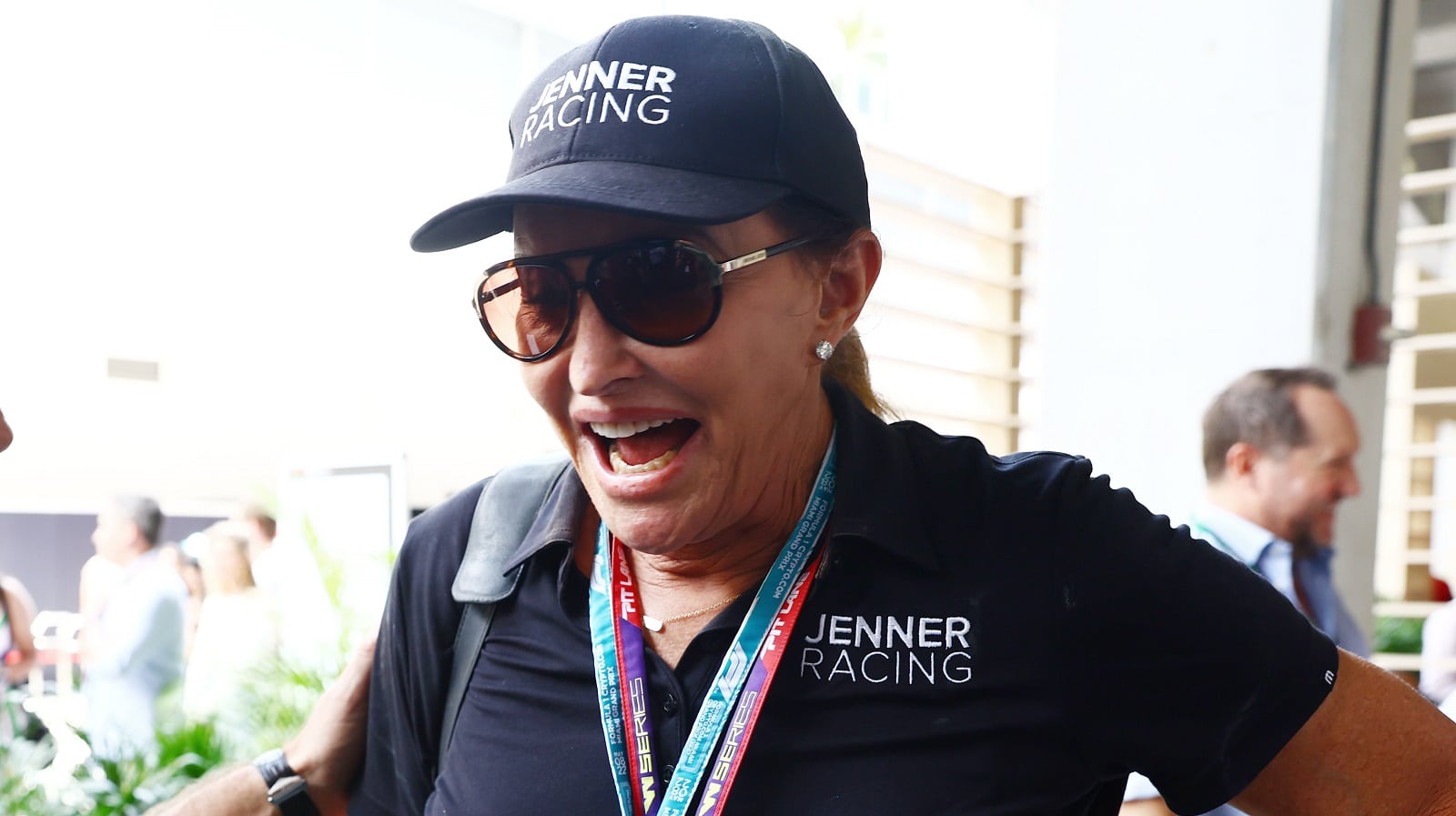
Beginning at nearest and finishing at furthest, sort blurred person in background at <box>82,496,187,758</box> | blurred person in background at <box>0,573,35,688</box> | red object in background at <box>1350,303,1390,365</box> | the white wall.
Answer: the white wall
red object in background at <box>1350,303,1390,365</box>
blurred person in background at <box>82,496,187,758</box>
blurred person in background at <box>0,573,35,688</box>

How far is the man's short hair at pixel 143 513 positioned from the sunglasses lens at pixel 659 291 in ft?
22.2

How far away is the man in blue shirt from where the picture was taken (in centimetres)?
349

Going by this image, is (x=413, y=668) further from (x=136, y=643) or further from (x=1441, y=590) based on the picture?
(x=1441, y=590)

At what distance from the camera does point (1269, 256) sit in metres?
3.90

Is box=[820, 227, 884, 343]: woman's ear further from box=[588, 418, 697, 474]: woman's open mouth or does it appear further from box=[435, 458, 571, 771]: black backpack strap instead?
box=[435, 458, 571, 771]: black backpack strap

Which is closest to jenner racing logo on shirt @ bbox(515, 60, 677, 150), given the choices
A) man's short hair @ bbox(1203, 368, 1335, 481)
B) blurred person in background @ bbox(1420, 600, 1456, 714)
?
man's short hair @ bbox(1203, 368, 1335, 481)

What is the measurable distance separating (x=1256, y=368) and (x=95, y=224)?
9.91 m

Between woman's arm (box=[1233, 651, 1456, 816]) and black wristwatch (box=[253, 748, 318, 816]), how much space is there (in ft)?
4.11

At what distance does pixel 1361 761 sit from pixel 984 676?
1.49 feet

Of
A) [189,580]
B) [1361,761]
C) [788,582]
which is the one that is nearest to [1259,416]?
[1361,761]

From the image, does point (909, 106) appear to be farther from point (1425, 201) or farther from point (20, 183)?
point (20, 183)

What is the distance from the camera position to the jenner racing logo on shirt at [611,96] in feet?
4.61

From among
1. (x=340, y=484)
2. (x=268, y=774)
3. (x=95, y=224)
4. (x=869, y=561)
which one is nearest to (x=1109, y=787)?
(x=869, y=561)

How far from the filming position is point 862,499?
155 cm
